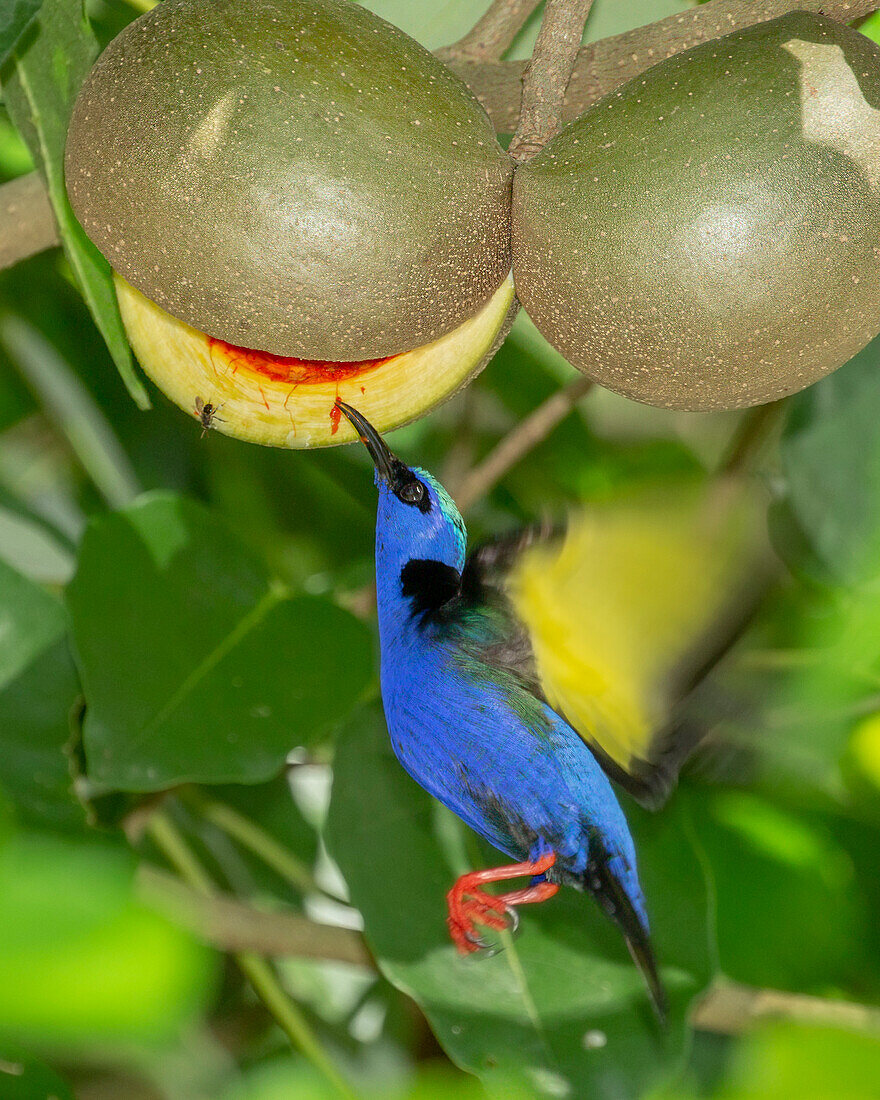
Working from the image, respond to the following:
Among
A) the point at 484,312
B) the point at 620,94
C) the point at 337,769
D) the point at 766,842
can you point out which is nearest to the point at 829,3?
the point at 620,94

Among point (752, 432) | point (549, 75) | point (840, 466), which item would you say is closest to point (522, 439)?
point (752, 432)

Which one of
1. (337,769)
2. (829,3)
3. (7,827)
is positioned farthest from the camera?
(337,769)

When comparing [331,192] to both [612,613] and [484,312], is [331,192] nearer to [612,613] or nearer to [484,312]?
[484,312]

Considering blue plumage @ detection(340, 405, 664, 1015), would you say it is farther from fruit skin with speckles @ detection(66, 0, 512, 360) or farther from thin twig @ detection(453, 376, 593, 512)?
thin twig @ detection(453, 376, 593, 512)

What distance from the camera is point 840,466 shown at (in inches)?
53.9

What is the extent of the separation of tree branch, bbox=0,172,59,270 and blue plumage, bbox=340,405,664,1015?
336 millimetres

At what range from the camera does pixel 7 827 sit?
16.2 inches

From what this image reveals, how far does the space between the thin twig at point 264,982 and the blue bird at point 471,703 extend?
40 cm

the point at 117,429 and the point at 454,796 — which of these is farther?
the point at 117,429

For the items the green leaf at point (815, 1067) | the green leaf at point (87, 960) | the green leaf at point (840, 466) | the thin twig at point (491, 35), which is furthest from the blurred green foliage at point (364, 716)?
the green leaf at point (87, 960)

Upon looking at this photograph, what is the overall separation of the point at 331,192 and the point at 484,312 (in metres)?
0.21

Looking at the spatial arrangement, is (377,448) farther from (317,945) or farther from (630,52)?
(317,945)

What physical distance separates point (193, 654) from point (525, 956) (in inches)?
17.9

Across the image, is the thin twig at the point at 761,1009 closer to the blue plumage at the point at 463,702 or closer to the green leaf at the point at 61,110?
the blue plumage at the point at 463,702
